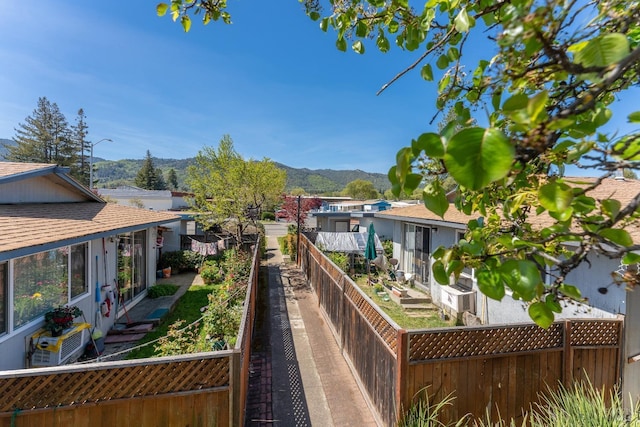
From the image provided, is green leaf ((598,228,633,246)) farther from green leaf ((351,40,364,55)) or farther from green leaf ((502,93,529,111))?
green leaf ((351,40,364,55))

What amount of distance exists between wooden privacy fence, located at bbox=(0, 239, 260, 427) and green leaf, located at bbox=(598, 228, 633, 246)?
3.66m

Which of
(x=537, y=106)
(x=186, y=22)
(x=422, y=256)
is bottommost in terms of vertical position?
(x=422, y=256)

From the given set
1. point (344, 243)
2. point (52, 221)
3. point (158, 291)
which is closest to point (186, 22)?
point (52, 221)

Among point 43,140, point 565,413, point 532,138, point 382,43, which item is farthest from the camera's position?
point 43,140

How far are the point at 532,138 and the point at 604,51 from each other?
0.25 metres

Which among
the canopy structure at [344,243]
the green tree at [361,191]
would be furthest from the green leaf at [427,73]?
the green tree at [361,191]

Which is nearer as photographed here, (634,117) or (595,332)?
(634,117)

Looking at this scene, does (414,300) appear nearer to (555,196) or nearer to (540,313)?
(540,313)

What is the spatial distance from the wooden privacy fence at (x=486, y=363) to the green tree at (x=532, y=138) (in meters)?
2.76

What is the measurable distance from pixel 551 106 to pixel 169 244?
1778cm

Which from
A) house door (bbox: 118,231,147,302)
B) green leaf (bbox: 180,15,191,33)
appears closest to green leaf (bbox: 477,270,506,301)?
green leaf (bbox: 180,15,191,33)

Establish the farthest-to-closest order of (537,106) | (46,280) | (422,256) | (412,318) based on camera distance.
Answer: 1. (422,256)
2. (412,318)
3. (46,280)
4. (537,106)

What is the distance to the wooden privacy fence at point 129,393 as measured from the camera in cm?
306

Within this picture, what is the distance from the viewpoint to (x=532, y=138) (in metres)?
0.76
